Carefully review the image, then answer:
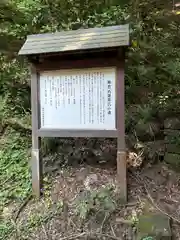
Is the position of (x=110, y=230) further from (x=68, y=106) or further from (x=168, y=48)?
(x=168, y=48)

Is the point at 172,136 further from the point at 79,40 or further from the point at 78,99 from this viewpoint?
the point at 79,40

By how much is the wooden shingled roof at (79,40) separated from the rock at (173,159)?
1.62 metres

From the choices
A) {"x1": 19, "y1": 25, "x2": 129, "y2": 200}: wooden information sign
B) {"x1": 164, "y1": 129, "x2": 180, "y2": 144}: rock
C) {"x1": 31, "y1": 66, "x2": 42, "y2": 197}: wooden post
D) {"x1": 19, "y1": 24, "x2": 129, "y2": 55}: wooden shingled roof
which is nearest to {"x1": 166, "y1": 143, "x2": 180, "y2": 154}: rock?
{"x1": 164, "y1": 129, "x2": 180, "y2": 144}: rock

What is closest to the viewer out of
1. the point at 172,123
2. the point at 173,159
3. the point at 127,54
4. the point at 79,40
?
the point at 79,40

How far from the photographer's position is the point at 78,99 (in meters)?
3.55

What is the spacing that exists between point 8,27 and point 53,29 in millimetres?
864

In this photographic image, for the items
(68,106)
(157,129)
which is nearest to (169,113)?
(157,129)

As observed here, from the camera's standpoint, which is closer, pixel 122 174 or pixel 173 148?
pixel 122 174

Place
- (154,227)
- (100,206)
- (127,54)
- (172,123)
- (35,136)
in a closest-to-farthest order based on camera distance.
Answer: (154,227)
(100,206)
(35,136)
(172,123)
(127,54)

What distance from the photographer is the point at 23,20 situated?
554 cm

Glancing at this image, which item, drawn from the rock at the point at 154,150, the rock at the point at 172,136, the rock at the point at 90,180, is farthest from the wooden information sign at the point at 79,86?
the rock at the point at 172,136

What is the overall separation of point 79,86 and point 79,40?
0.55m

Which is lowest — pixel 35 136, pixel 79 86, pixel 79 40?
pixel 35 136

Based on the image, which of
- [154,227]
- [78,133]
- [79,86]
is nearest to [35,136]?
[78,133]
